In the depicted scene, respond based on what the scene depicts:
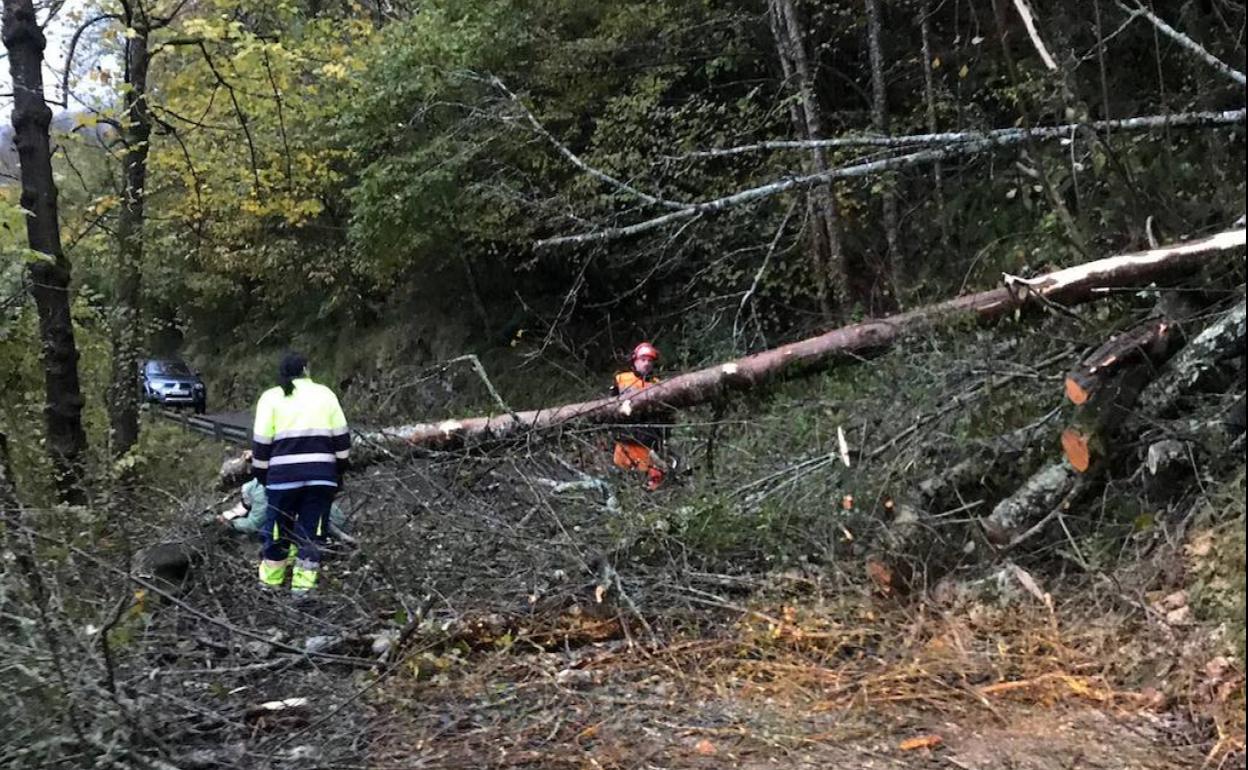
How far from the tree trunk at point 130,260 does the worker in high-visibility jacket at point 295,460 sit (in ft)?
11.4

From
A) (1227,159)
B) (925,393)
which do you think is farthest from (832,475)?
(1227,159)

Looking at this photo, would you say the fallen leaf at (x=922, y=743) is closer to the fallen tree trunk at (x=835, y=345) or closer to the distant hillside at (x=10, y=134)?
the fallen tree trunk at (x=835, y=345)

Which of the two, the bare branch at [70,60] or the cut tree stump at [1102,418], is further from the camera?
the bare branch at [70,60]

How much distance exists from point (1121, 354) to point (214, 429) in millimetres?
12638

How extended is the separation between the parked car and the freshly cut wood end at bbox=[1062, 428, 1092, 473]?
69.7ft

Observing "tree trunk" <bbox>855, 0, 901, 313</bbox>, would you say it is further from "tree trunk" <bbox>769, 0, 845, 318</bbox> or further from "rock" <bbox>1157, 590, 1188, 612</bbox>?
"rock" <bbox>1157, 590, 1188, 612</bbox>

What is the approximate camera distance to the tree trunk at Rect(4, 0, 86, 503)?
669 cm

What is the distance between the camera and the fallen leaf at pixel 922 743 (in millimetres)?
3371

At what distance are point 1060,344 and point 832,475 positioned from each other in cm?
137

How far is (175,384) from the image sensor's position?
23250 mm

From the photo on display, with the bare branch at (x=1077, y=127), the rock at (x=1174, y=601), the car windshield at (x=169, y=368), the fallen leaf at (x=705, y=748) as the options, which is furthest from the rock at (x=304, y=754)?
the car windshield at (x=169, y=368)

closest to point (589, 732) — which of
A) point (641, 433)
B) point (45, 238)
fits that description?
point (641, 433)

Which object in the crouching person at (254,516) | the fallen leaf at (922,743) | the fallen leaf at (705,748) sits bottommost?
the fallen leaf at (922,743)

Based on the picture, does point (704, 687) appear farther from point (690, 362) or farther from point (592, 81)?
point (592, 81)
